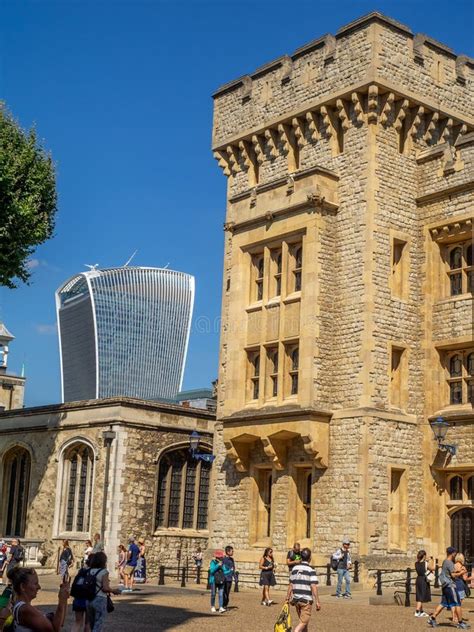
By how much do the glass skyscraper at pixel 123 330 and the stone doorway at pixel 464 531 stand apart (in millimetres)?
117714

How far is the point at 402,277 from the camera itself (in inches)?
1126

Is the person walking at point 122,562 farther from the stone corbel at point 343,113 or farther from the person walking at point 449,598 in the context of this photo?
the stone corbel at point 343,113

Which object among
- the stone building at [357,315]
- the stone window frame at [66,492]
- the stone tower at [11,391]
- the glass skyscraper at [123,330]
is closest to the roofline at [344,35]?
the stone building at [357,315]

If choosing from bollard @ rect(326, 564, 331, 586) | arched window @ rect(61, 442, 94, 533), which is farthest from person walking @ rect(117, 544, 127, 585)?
bollard @ rect(326, 564, 331, 586)

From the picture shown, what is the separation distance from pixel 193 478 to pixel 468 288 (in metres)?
14.4

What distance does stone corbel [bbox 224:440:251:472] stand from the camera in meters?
29.5

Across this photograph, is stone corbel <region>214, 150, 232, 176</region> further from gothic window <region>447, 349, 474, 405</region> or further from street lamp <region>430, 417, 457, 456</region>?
street lamp <region>430, 417, 457, 456</region>

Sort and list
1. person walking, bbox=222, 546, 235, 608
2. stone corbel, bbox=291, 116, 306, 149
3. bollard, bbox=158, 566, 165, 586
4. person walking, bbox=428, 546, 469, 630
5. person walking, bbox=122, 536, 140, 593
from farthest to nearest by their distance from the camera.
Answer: stone corbel, bbox=291, 116, 306, 149, bollard, bbox=158, 566, 165, 586, person walking, bbox=122, 536, 140, 593, person walking, bbox=222, 546, 235, 608, person walking, bbox=428, 546, 469, 630

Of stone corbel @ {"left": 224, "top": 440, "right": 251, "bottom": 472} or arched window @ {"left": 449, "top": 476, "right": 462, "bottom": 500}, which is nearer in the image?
arched window @ {"left": 449, "top": 476, "right": 462, "bottom": 500}

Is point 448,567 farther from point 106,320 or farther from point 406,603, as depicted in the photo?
point 106,320

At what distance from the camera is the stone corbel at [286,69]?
1220 inches

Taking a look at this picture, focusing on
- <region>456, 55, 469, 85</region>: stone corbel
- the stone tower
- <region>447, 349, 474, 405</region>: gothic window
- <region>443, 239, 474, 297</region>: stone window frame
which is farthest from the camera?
the stone tower

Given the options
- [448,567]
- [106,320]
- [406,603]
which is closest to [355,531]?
[406,603]

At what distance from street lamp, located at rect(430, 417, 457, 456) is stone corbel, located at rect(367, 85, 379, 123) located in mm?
8942
